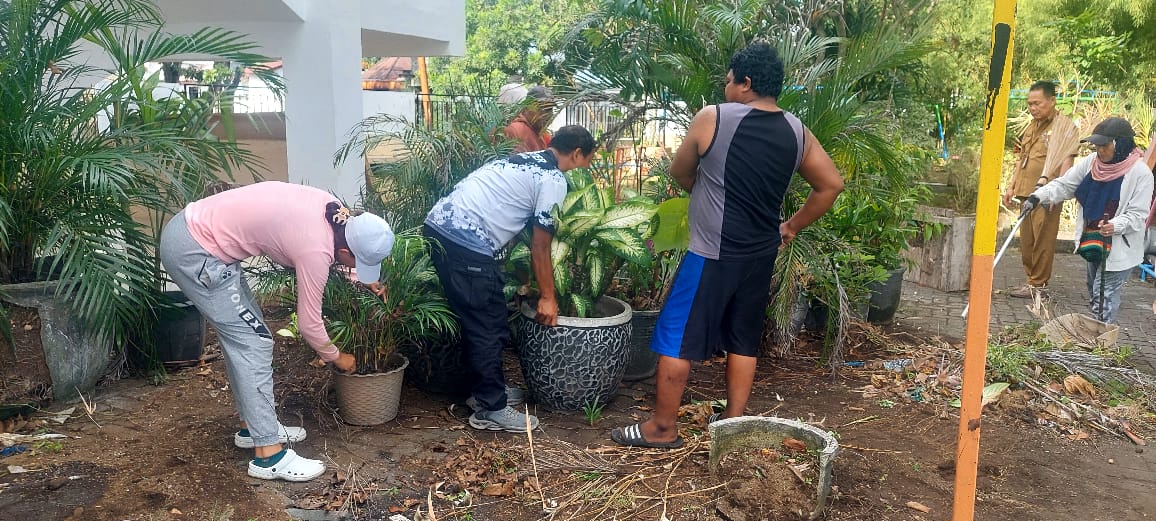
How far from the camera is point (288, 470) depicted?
12.0 feet

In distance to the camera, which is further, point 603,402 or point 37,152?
point 603,402

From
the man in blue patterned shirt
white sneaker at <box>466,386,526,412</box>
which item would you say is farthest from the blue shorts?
white sneaker at <box>466,386,526,412</box>

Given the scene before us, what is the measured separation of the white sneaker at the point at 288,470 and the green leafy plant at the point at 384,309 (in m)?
0.64

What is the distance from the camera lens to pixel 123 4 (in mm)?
4766

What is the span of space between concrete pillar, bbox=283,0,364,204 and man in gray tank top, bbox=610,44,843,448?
4.27 meters

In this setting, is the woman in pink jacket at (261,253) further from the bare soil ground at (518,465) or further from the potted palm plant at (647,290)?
the potted palm plant at (647,290)

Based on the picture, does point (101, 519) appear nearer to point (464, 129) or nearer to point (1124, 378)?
point (464, 129)

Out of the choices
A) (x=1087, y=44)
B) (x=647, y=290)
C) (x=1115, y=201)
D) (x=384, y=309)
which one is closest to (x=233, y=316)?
(x=384, y=309)

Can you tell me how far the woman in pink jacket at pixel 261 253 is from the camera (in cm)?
338

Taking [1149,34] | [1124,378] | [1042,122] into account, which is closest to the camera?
[1124,378]

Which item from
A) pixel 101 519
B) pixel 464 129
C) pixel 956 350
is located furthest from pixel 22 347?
pixel 956 350

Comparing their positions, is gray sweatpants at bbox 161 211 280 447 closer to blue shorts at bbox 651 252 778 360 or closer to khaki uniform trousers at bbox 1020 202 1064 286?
blue shorts at bbox 651 252 778 360

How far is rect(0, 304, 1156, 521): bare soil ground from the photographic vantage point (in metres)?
3.46

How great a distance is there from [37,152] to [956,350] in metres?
5.40
